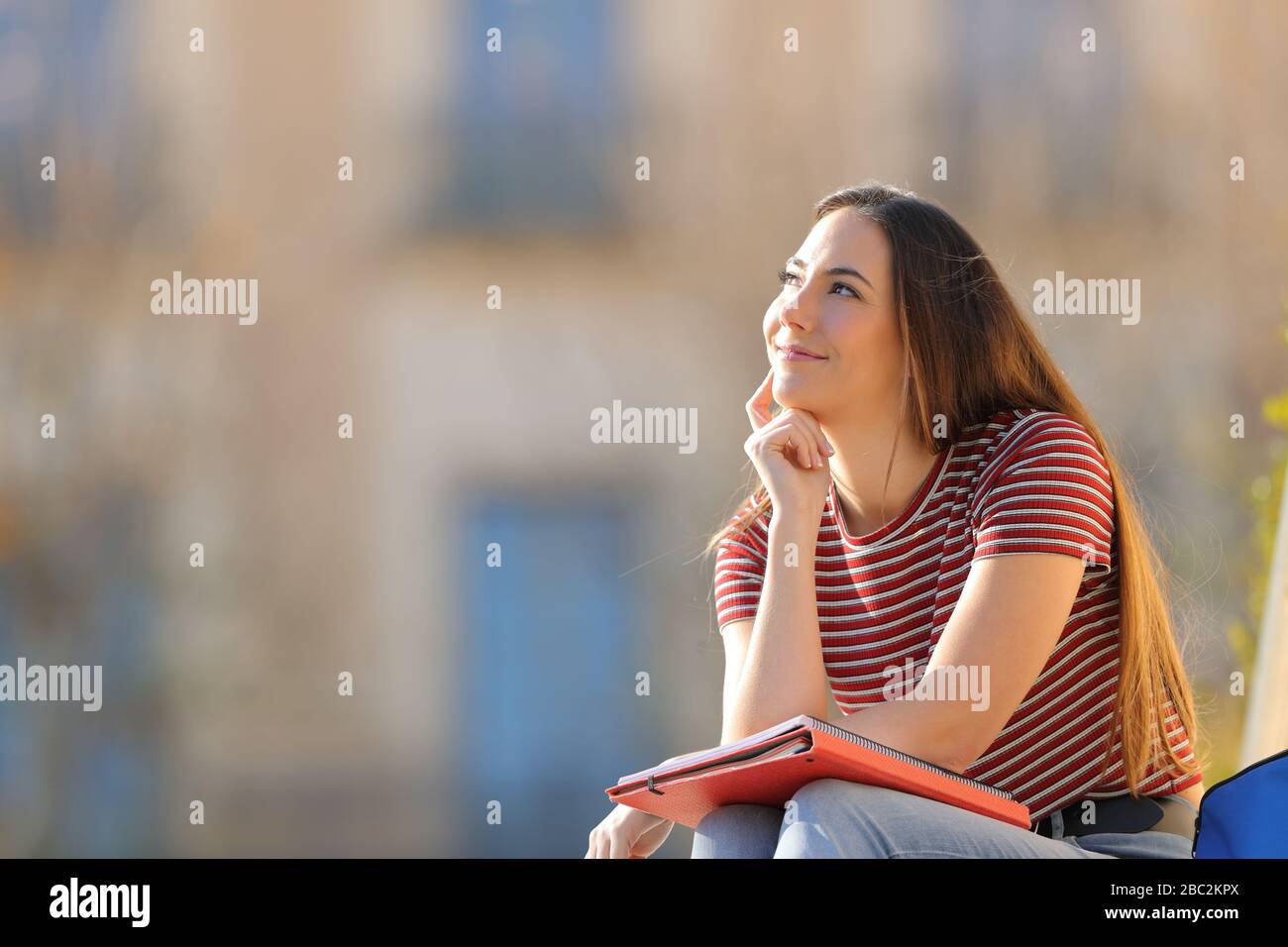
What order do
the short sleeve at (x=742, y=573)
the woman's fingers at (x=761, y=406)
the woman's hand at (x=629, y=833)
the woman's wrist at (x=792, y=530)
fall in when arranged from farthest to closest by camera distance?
1. the woman's fingers at (x=761, y=406)
2. the short sleeve at (x=742, y=573)
3. the woman's wrist at (x=792, y=530)
4. the woman's hand at (x=629, y=833)

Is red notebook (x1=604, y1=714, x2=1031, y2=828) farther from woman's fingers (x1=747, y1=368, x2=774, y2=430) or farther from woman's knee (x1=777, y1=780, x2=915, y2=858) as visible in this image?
woman's fingers (x1=747, y1=368, x2=774, y2=430)

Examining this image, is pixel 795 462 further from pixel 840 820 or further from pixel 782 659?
pixel 840 820

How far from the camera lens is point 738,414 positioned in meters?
4.46

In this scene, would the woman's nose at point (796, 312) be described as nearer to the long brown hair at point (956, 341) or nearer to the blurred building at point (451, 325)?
the long brown hair at point (956, 341)

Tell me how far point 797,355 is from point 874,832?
86 cm

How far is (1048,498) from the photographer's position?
1783 millimetres

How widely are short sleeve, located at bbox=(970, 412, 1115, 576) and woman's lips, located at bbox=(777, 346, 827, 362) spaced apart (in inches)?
12.0

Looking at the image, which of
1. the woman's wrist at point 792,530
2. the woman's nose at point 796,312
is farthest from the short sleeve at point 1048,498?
the woman's nose at point 796,312

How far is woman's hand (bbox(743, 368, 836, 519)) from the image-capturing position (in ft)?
6.53

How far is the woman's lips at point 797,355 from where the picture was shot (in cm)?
205

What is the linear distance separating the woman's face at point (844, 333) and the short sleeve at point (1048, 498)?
232mm

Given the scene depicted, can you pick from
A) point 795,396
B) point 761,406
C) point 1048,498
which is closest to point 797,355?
point 795,396
